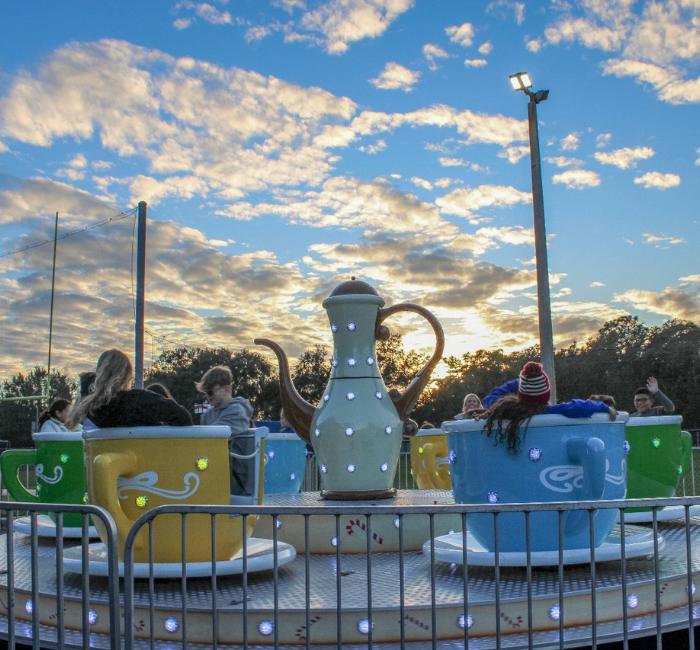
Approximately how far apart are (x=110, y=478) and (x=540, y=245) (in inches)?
307

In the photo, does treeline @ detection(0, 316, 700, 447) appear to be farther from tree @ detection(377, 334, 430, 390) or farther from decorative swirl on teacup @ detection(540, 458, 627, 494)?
decorative swirl on teacup @ detection(540, 458, 627, 494)

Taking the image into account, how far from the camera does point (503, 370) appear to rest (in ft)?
134

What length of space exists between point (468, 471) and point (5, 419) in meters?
56.4

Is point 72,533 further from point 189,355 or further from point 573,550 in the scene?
point 189,355

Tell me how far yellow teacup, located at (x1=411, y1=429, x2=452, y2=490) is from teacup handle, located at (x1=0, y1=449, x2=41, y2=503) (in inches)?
141

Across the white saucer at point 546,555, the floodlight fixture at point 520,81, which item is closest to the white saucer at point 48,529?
the white saucer at point 546,555

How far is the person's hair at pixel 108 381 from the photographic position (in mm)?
4137

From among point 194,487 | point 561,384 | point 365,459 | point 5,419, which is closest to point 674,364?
point 561,384

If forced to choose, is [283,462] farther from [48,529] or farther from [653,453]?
[653,453]

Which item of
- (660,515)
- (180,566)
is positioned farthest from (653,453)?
(180,566)

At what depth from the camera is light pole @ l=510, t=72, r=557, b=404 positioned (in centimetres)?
1030

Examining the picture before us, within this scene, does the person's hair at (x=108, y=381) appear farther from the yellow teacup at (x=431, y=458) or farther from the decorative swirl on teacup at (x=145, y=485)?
the yellow teacup at (x=431, y=458)

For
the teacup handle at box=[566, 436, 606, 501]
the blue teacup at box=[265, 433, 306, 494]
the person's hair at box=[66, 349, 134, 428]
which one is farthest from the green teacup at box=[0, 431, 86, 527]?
the teacup handle at box=[566, 436, 606, 501]

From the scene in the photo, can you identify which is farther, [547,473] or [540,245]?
→ [540,245]
